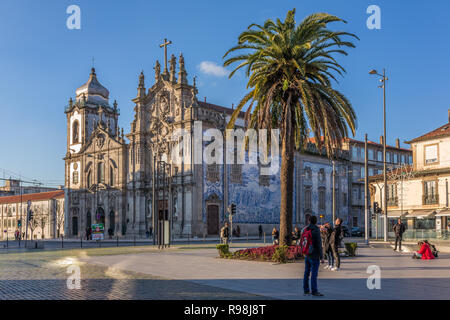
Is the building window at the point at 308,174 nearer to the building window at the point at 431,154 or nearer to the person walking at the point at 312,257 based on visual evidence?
the building window at the point at 431,154

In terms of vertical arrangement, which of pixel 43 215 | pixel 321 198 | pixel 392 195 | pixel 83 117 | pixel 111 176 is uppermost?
pixel 83 117

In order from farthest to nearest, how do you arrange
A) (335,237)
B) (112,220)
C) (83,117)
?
(83,117)
(112,220)
(335,237)

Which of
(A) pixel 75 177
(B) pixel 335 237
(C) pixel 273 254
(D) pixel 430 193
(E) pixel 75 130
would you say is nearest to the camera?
(B) pixel 335 237

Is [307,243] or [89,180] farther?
[89,180]

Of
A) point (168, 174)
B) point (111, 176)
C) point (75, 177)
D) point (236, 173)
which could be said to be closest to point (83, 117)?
point (75, 177)

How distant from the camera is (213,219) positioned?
5250 centimetres

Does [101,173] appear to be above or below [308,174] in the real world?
above

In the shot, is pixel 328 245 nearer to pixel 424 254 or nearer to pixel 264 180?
pixel 424 254

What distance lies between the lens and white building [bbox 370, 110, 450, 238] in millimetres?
42250

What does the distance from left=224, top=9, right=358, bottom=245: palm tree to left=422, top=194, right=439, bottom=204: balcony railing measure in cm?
2495

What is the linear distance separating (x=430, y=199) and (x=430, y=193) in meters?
0.54

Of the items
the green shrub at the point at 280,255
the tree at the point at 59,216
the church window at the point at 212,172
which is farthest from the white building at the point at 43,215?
the green shrub at the point at 280,255

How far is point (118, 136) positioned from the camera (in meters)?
62.9
